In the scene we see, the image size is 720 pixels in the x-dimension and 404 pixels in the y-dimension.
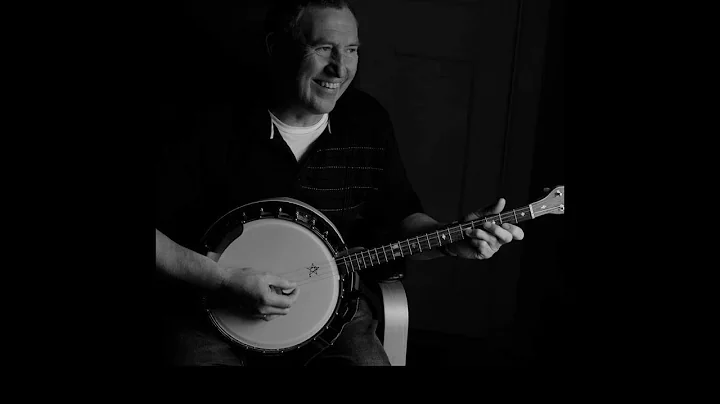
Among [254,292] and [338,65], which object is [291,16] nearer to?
[338,65]

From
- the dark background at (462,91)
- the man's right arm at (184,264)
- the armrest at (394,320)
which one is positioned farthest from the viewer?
the dark background at (462,91)

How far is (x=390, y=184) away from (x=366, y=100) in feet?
0.78

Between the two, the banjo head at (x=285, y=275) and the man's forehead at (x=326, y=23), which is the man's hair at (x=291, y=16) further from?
the banjo head at (x=285, y=275)

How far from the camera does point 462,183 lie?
1776 mm

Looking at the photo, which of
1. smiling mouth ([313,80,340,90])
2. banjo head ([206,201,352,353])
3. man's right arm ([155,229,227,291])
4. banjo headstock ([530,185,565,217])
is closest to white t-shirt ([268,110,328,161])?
smiling mouth ([313,80,340,90])

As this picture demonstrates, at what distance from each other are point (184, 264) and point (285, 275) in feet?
0.76

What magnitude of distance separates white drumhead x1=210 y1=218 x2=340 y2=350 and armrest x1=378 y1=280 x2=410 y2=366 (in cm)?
13

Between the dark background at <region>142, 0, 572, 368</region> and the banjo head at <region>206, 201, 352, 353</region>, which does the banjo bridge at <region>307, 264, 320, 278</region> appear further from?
the dark background at <region>142, 0, 572, 368</region>

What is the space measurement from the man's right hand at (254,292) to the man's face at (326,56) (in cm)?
45

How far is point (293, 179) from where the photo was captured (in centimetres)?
154


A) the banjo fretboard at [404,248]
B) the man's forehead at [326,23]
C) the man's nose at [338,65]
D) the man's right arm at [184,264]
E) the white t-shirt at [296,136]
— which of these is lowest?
the man's right arm at [184,264]

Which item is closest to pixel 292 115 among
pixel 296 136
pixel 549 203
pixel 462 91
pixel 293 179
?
pixel 296 136

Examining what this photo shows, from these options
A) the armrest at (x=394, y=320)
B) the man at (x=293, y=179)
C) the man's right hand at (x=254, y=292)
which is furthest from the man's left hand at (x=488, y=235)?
the man's right hand at (x=254, y=292)

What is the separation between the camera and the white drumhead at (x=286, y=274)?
4.57ft
